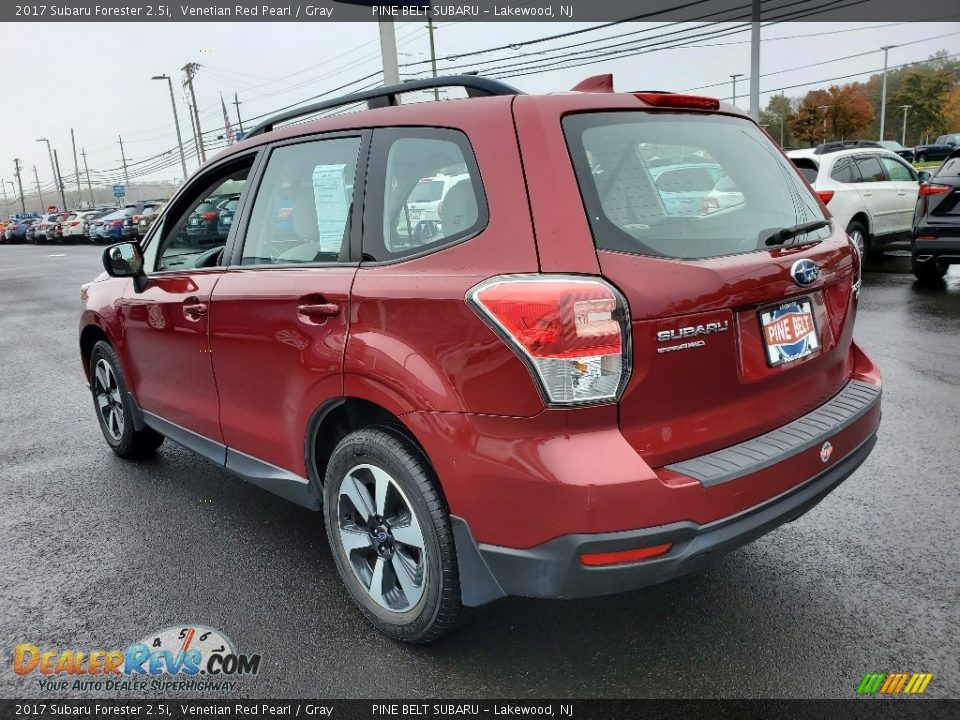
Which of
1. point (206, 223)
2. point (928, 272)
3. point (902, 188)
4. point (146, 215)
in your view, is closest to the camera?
point (206, 223)

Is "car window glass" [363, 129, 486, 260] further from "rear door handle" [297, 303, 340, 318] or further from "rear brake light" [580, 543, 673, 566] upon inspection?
"rear brake light" [580, 543, 673, 566]

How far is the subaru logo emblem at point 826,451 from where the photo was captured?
2.40 metres

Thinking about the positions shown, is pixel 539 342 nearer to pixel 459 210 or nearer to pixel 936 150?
pixel 459 210

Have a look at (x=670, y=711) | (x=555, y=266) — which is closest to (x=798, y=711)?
(x=670, y=711)

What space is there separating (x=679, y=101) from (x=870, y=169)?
32.6ft

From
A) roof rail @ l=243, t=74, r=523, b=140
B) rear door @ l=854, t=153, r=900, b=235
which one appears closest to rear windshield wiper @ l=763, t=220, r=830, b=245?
roof rail @ l=243, t=74, r=523, b=140

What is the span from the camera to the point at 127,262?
385 centimetres

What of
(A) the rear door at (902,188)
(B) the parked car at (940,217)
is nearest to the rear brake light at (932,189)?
(B) the parked car at (940,217)

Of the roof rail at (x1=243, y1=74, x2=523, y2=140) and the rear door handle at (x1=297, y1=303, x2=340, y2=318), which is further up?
the roof rail at (x1=243, y1=74, x2=523, y2=140)

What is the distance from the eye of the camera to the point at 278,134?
3.20 m

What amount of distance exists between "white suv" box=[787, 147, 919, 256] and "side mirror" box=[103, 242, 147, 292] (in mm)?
9167

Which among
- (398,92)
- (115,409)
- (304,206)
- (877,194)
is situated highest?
(398,92)

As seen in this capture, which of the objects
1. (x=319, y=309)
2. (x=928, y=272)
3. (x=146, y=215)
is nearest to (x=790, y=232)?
(x=319, y=309)

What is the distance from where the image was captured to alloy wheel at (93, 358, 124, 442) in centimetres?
458
